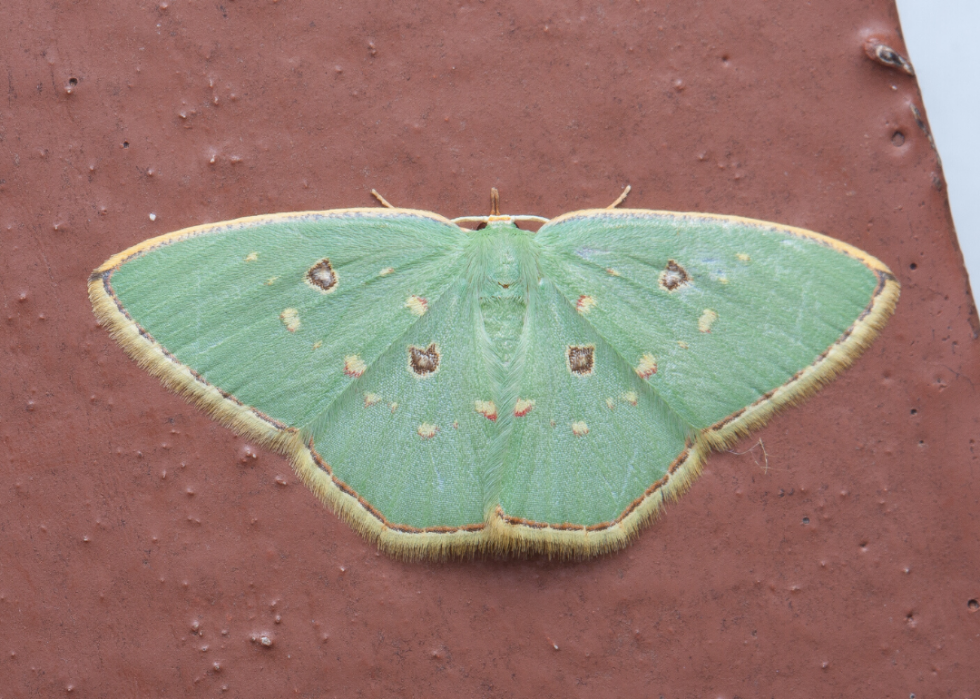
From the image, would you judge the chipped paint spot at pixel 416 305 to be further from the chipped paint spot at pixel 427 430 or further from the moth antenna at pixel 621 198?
the moth antenna at pixel 621 198

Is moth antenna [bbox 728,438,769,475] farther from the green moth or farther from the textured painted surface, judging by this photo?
the green moth

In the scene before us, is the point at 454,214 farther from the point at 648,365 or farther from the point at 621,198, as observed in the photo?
the point at 648,365

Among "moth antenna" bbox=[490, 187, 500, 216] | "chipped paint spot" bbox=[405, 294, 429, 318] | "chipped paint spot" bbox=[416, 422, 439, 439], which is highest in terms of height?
"moth antenna" bbox=[490, 187, 500, 216]

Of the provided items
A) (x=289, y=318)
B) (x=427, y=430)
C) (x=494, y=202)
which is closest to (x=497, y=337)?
(x=427, y=430)

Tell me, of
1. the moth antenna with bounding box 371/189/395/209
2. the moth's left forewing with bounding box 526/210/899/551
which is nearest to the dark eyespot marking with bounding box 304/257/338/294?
the moth antenna with bounding box 371/189/395/209

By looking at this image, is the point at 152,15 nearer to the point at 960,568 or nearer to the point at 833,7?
the point at 833,7

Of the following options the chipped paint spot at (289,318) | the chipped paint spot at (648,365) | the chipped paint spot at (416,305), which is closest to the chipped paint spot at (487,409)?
the chipped paint spot at (416,305)

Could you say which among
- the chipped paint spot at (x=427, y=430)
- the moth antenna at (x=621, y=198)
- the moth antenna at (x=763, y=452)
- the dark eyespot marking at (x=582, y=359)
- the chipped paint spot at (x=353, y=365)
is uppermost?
the moth antenna at (x=621, y=198)
